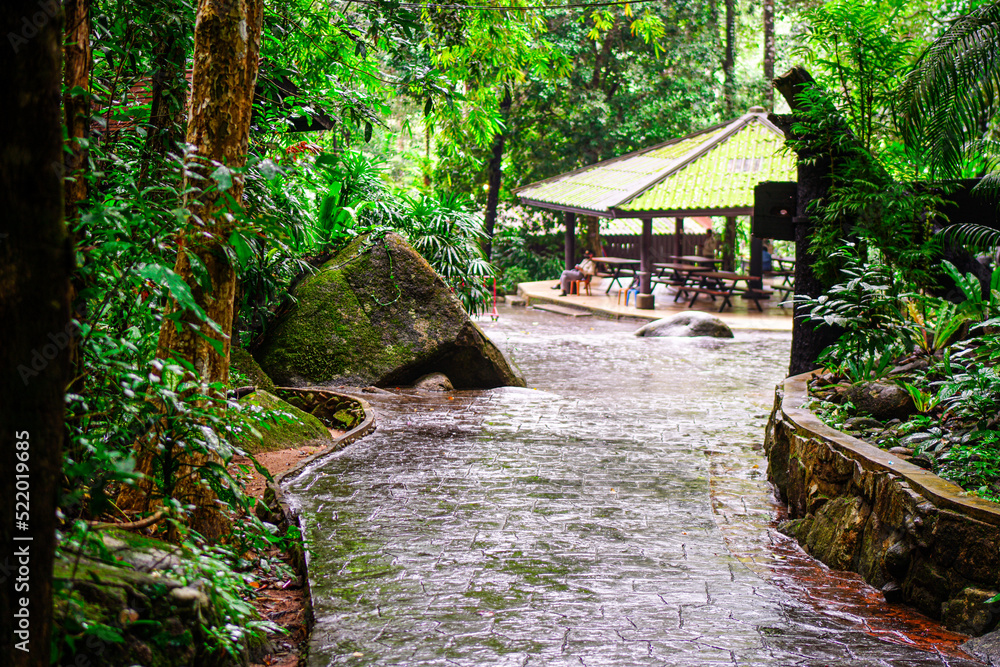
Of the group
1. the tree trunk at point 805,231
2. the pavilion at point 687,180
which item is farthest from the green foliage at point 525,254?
the tree trunk at point 805,231

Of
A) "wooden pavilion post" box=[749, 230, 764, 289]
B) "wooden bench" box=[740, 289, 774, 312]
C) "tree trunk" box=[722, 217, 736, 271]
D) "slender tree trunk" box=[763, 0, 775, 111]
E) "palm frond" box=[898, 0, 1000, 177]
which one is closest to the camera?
"palm frond" box=[898, 0, 1000, 177]

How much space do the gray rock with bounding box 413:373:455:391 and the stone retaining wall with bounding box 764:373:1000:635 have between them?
4.75 meters

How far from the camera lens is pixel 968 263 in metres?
8.26

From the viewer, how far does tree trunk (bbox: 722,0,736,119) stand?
25.7 meters

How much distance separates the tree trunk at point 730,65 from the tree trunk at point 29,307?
26502mm

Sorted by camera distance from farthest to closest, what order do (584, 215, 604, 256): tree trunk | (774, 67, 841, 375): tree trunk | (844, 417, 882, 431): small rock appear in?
(584, 215, 604, 256): tree trunk < (774, 67, 841, 375): tree trunk < (844, 417, 882, 431): small rock

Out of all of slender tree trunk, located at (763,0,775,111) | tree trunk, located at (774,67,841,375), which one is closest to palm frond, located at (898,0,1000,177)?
tree trunk, located at (774,67,841,375)

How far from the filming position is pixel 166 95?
3.99 meters

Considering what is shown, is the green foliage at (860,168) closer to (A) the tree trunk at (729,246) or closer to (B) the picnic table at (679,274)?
(B) the picnic table at (679,274)

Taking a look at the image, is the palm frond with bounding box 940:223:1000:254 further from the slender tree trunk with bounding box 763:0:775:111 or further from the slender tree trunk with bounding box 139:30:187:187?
the slender tree trunk with bounding box 763:0:775:111

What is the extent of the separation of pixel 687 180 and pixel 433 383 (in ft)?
39.7

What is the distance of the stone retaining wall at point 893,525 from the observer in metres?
3.61

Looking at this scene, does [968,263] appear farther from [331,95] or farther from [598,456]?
[331,95]

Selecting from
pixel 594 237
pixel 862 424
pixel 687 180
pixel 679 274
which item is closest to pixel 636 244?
pixel 594 237
